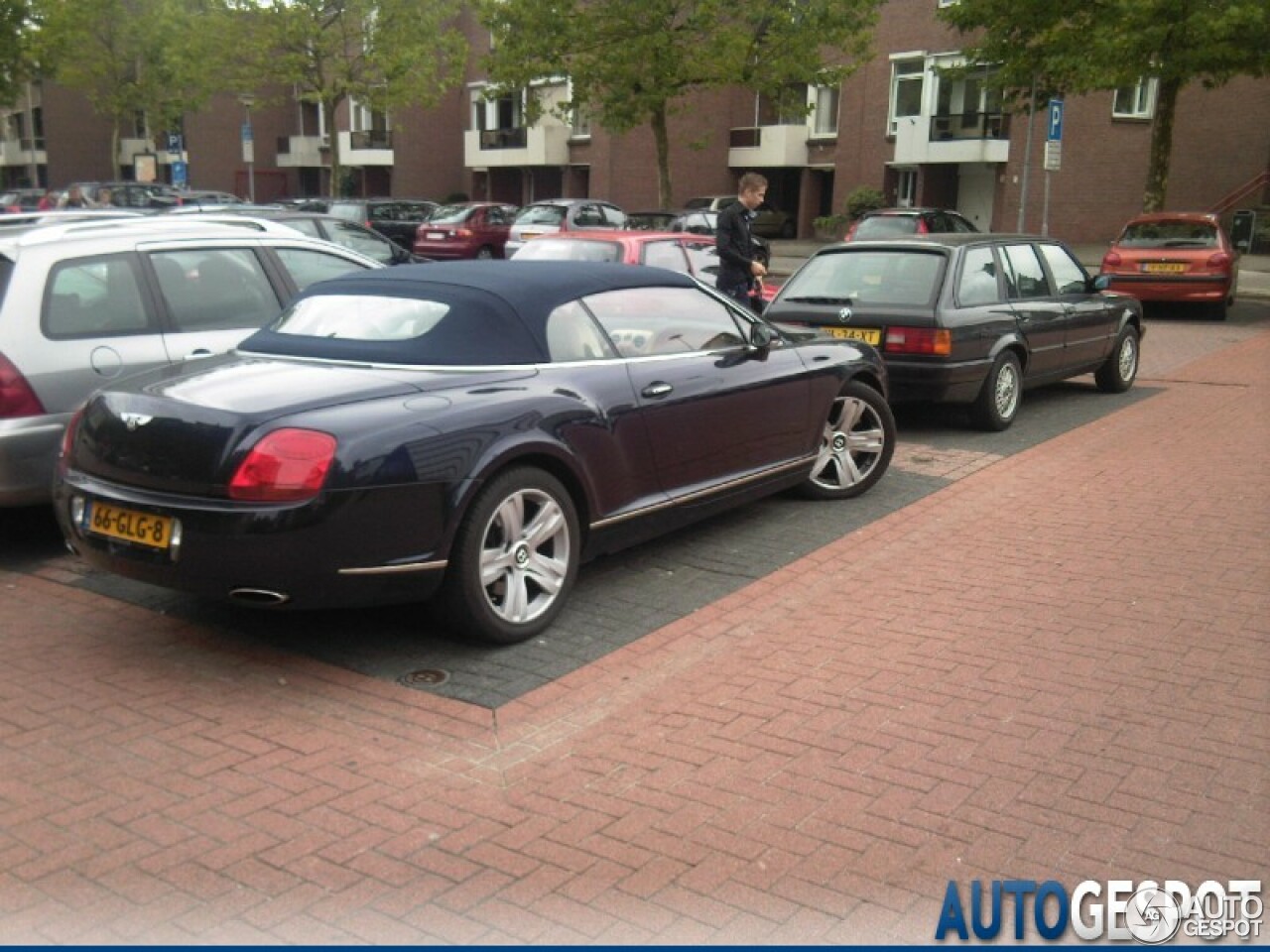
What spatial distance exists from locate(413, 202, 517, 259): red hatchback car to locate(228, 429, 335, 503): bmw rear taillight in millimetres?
21759

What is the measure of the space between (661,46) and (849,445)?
19872mm

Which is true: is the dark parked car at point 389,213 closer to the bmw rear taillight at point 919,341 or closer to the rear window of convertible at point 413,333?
the bmw rear taillight at point 919,341

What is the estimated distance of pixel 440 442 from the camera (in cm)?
474

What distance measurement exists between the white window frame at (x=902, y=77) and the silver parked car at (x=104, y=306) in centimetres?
3246

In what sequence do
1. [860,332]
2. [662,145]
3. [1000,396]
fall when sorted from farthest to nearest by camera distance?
[662,145] → [1000,396] → [860,332]

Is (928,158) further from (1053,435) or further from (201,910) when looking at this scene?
(201,910)

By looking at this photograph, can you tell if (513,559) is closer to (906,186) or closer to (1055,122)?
(1055,122)

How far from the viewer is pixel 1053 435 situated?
9773 millimetres

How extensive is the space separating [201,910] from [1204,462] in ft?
25.0

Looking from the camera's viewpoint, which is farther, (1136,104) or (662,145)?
(1136,104)

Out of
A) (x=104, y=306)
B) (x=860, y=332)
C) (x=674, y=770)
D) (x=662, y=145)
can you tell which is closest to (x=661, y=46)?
(x=662, y=145)

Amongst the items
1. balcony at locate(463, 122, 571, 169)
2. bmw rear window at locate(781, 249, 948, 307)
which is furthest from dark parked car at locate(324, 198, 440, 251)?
bmw rear window at locate(781, 249, 948, 307)

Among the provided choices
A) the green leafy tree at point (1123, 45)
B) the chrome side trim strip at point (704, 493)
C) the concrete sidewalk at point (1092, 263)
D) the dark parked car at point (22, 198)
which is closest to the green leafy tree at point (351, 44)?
the dark parked car at point (22, 198)

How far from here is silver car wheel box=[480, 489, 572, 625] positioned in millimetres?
5000
